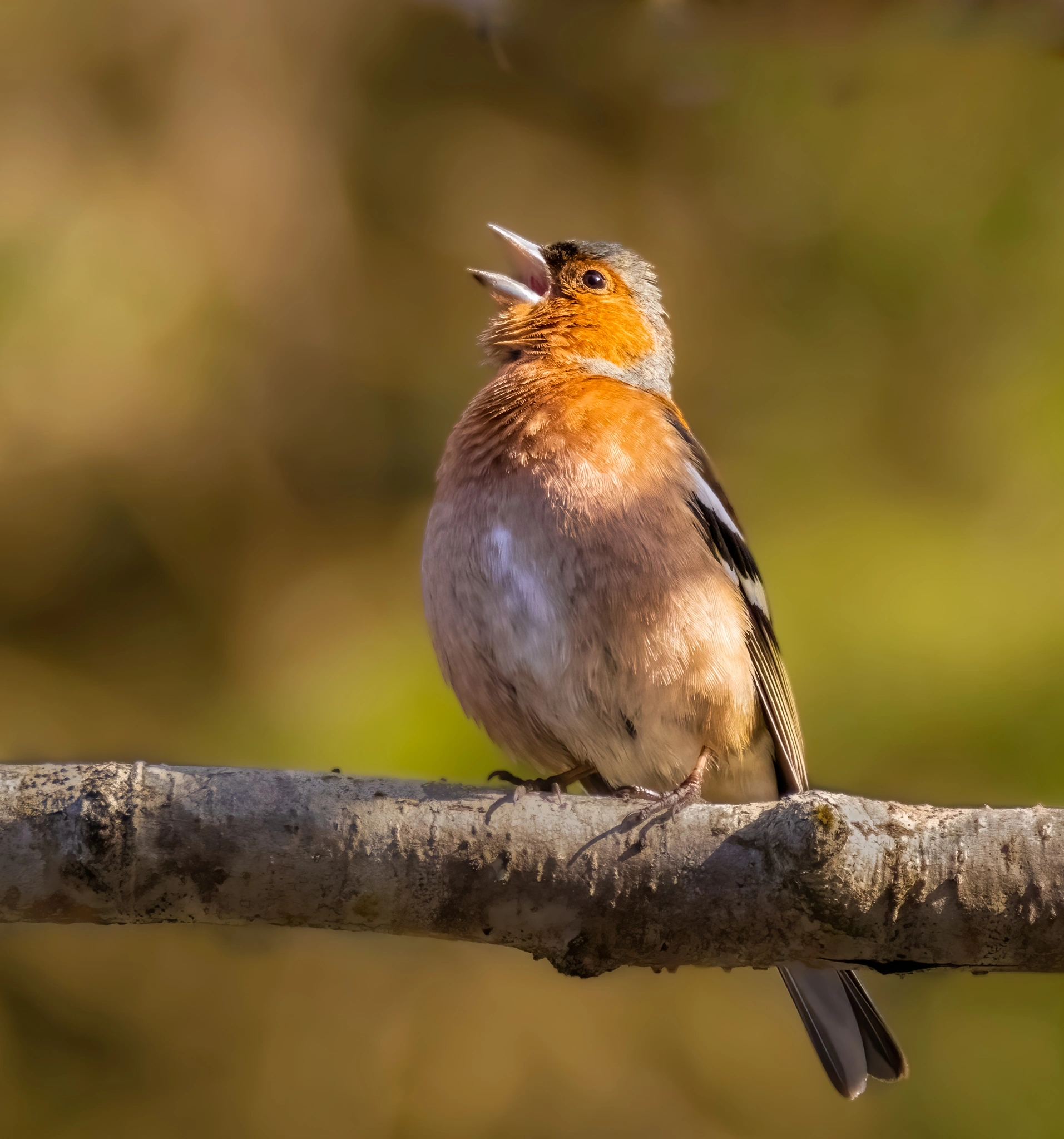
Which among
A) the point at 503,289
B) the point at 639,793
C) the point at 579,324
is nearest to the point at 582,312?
the point at 579,324

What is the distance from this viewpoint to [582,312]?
200 inches

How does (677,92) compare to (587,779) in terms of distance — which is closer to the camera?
(587,779)

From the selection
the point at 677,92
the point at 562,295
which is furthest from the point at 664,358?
the point at 677,92

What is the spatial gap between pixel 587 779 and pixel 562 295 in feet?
6.88

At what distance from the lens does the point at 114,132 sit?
7.27 m

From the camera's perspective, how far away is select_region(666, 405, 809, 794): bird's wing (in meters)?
4.41

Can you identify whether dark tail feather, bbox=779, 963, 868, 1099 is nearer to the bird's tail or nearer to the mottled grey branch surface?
the bird's tail

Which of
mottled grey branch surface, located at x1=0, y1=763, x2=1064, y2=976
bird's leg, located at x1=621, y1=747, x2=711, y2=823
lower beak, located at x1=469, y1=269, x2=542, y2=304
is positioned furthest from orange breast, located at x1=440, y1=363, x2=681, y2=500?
mottled grey branch surface, located at x1=0, y1=763, x2=1064, y2=976

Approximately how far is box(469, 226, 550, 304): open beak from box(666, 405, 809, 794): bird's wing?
0.87m

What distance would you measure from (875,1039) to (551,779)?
1466 mm

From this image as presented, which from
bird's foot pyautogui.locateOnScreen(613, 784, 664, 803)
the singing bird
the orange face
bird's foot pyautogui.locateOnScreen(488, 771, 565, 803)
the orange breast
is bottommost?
bird's foot pyautogui.locateOnScreen(613, 784, 664, 803)

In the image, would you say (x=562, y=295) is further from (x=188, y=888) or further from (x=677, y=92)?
(x=188, y=888)

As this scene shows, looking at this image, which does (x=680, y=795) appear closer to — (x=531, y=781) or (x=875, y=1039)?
(x=531, y=781)

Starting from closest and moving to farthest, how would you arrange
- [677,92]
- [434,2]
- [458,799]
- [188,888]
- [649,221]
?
[188,888], [458,799], [434,2], [677,92], [649,221]
